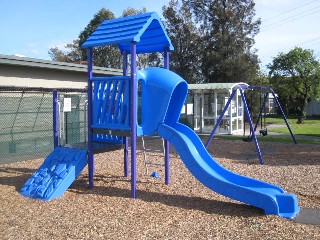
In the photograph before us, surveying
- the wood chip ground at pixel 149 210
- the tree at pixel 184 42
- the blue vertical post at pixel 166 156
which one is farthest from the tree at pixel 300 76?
the blue vertical post at pixel 166 156

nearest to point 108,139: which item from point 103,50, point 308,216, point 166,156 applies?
point 166,156

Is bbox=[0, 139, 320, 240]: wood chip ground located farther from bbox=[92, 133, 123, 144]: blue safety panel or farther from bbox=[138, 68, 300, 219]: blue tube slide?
bbox=[92, 133, 123, 144]: blue safety panel

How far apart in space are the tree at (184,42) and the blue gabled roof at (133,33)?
23.3m

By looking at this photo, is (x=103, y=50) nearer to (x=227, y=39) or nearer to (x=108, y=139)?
(x=227, y=39)

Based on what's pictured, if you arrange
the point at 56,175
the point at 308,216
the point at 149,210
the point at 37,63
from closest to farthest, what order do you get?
1. the point at 308,216
2. the point at 149,210
3. the point at 56,175
4. the point at 37,63

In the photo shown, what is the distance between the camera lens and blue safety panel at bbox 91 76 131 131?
682 cm

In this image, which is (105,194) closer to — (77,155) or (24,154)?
(77,155)

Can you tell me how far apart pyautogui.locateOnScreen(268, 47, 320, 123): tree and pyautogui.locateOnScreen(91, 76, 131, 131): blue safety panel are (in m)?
25.3

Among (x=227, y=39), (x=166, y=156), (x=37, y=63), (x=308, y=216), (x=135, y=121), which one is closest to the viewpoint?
(x=308, y=216)

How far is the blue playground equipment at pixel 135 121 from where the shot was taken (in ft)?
20.6

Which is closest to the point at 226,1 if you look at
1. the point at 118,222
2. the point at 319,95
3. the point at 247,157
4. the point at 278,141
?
the point at 319,95

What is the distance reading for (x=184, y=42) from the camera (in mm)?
31297

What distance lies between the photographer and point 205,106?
20656 millimetres

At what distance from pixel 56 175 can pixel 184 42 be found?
25.9m
